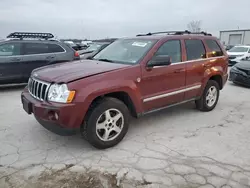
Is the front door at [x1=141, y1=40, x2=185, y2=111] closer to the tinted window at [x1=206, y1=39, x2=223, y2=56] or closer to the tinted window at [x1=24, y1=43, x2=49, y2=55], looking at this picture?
the tinted window at [x1=206, y1=39, x2=223, y2=56]

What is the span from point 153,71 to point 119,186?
1.98 meters

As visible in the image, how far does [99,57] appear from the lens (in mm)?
4457

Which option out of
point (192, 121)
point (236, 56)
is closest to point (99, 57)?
point (192, 121)

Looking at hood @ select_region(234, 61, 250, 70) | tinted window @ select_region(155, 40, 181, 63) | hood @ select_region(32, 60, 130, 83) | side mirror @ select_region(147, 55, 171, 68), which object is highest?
tinted window @ select_region(155, 40, 181, 63)

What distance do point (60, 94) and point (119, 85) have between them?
0.86 metres

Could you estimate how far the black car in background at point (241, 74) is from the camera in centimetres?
834

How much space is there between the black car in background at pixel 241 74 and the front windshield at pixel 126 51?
18.9 ft

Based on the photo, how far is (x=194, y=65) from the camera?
460cm

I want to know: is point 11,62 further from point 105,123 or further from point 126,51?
point 105,123

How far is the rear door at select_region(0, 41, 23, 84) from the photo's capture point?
269 inches

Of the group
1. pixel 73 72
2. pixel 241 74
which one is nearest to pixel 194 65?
pixel 73 72

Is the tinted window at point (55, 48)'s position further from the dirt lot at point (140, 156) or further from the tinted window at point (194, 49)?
the tinted window at point (194, 49)

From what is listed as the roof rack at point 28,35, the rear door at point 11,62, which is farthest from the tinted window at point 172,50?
the roof rack at point 28,35

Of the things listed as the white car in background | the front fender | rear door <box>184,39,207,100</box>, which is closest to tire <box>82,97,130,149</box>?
rear door <box>184,39,207,100</box>
